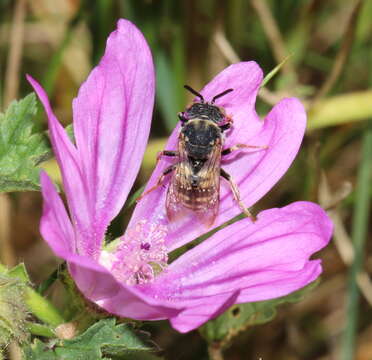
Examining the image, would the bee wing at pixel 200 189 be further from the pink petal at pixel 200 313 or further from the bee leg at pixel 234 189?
the pink petal at pixel 200 313

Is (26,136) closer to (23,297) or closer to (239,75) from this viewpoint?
(23,297)

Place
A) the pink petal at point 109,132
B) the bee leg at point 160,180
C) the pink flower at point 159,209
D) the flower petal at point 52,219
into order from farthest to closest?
the bee leg at point 160,180
the pink petal at point 109,132
the pink flower at point 159,209
the flower petal at point 52,219

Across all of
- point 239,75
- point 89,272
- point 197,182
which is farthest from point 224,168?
point 89,272

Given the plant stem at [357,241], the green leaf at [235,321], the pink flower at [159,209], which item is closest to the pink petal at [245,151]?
the pink flower at [159,209]

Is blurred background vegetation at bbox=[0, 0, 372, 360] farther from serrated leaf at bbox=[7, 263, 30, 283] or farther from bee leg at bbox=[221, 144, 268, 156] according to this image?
serrated leaf at bbox=[7, 263, 30, 283]

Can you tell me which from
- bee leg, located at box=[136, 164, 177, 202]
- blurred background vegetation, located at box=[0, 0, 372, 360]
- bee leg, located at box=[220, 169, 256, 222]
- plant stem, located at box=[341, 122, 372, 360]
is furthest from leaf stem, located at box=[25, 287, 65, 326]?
plant stem, located at box=[341, 122, 372, 360]

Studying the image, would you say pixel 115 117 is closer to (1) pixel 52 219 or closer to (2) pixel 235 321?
(1) pixel 52 219

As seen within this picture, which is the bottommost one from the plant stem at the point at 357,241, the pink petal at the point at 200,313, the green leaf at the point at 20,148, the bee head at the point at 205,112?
the plant stem at the point at 357,241
